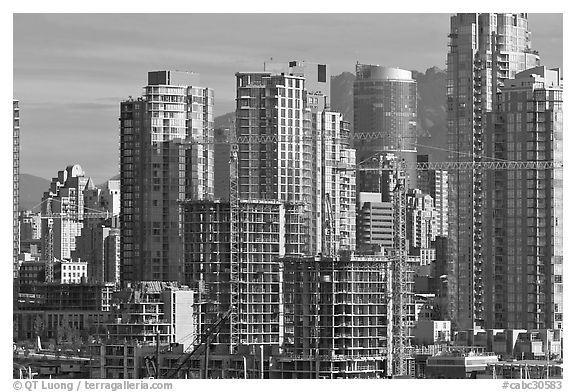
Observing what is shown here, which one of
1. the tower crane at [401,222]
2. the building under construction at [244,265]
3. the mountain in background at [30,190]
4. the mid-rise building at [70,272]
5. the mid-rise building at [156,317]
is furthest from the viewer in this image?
the mid-rise building at [70,272]

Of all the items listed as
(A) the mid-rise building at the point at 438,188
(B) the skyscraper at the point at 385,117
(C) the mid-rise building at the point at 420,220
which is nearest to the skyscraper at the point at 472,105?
(A) the mid-rise building at the point at 438,188

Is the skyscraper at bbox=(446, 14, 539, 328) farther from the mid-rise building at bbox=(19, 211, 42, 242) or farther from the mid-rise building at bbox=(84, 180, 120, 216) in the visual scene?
the mid-rise building at bbox=(19, 211, 42, 242)

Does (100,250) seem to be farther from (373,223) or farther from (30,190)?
(373,223)

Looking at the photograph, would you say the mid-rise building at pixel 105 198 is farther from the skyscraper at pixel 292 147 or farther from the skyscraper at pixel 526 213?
the skyscraper at pixel 526 213

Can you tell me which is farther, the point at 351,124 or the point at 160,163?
the point at 351,124

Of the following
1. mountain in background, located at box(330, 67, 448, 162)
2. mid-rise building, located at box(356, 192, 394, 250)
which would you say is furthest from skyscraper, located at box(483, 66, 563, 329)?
mountain in background, located at box(330, 67, 448, 162)

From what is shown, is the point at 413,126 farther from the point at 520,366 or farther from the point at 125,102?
the point at 520,366

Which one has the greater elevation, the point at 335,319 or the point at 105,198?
the point at 105,198

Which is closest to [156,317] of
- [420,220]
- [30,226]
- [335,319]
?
[335,319]
